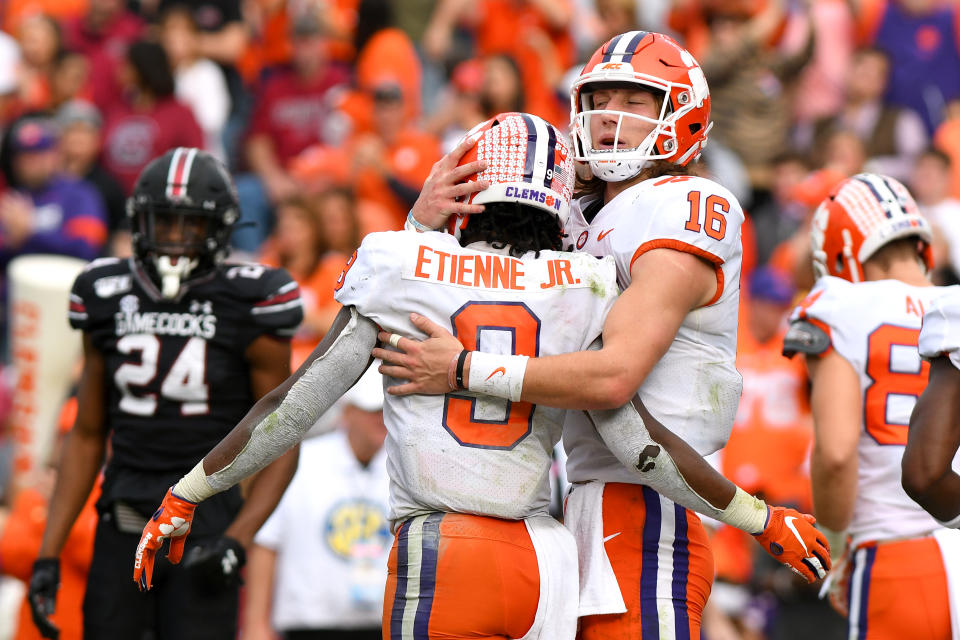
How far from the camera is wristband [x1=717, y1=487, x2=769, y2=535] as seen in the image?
3783 millimetres

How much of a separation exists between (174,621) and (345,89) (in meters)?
7.07

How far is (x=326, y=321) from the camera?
27.5ft

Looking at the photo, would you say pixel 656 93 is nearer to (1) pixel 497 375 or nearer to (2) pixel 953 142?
(1) pixel 497 375

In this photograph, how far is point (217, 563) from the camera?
14.9ft

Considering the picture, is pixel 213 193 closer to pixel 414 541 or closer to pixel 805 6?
pixel 414 541

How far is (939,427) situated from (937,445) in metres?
0.05

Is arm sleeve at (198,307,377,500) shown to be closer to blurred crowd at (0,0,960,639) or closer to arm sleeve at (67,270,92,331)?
arm sleeve at (67,270,92,331)

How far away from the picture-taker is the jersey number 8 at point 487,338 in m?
3.71

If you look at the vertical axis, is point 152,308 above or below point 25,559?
above

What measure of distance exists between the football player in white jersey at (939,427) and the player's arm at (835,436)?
3.43 ft

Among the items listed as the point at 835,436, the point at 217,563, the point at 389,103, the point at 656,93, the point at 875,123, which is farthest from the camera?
the point at 875,123

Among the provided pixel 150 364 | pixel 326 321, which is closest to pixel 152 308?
pixel 150 364

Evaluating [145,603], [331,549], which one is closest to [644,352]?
[145,603]

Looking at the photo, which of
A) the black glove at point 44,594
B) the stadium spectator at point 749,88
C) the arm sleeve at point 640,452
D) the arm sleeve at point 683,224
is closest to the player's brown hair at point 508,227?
the arm sleeve at point 683,224
